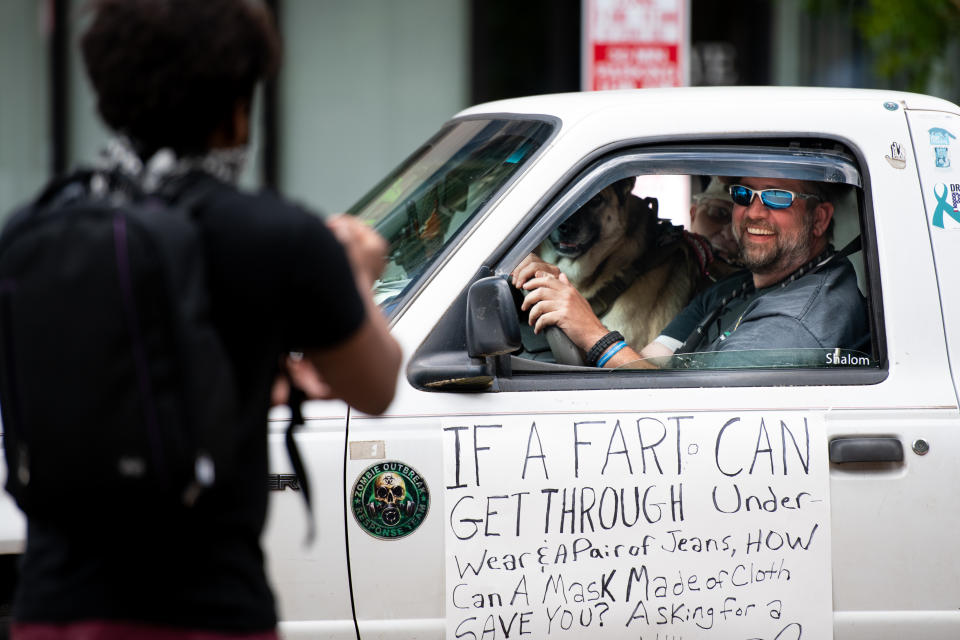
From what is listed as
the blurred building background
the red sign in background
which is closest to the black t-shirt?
the red sign in background

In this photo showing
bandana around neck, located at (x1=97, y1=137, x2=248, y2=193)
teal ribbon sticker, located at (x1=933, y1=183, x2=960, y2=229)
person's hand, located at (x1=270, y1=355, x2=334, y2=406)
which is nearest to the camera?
bandana around neck, located at (x1=97, y1=137, x2=248, y2=193)

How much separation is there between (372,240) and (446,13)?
733 cm

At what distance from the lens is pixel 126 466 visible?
1456 millimetres

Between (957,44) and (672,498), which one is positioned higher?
(957,44)

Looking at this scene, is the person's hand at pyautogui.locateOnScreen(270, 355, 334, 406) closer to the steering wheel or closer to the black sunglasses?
the steering wheel

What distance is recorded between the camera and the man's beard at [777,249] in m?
2.97

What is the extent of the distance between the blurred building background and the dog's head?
590 cm

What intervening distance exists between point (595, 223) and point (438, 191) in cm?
41

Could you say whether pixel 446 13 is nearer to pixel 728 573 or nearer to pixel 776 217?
pixel 776 217

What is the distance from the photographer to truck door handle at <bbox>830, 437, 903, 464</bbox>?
270 centimetres

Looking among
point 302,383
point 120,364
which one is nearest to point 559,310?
point 302,383

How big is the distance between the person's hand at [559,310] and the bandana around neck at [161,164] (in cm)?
135

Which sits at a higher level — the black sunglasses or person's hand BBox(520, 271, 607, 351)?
the black sunglasses

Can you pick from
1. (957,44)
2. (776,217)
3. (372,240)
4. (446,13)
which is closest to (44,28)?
(446,13)
